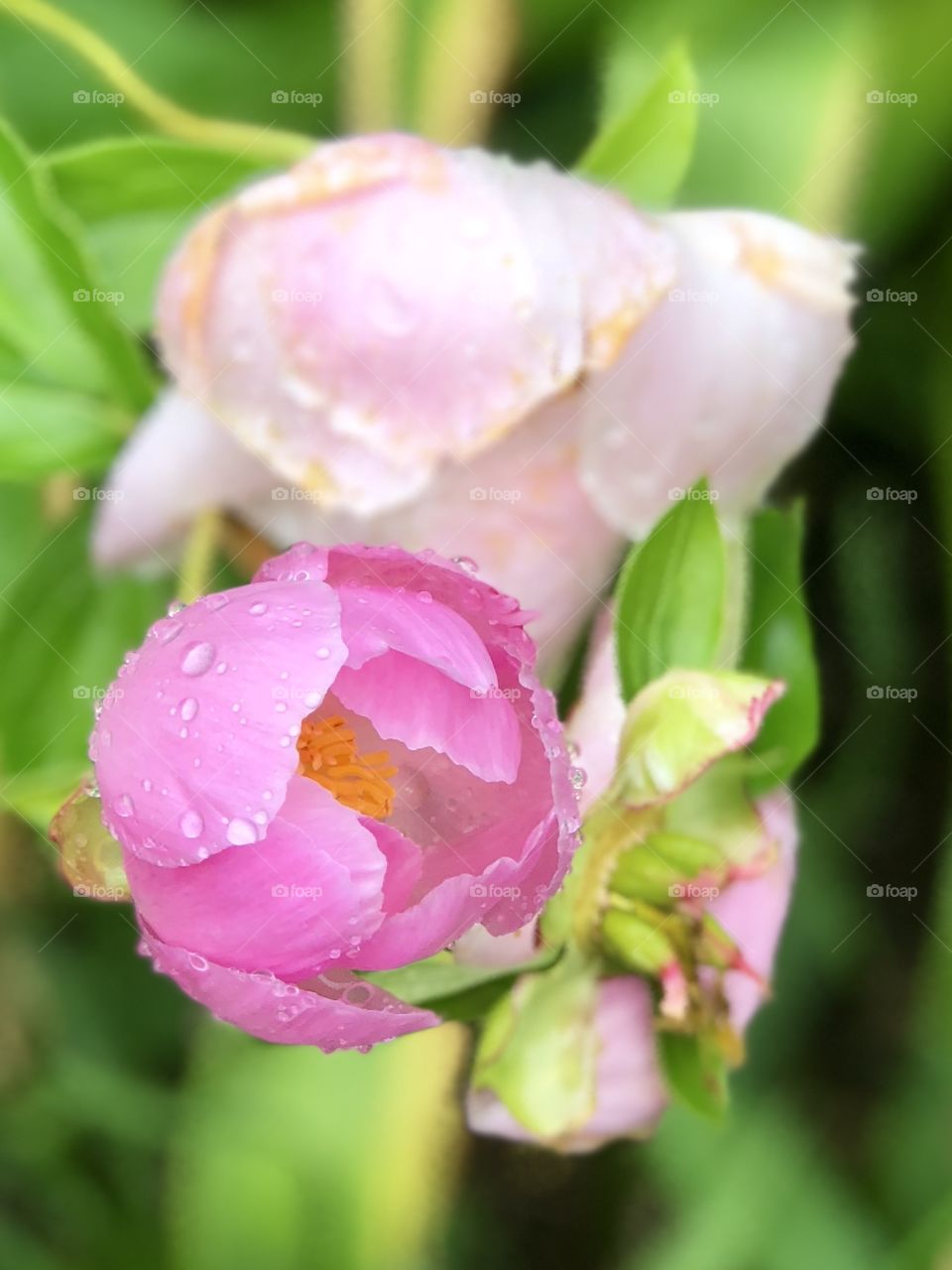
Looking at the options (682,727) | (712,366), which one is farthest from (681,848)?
(712,366)

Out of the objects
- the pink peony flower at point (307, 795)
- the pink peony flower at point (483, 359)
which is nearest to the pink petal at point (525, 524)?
the pink peony flower at point (483, 359)

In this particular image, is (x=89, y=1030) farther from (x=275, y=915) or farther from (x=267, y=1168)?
(x=275, y=915)

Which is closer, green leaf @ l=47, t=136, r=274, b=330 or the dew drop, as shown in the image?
the dew drop

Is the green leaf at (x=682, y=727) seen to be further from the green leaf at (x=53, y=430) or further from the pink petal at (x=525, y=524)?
the green leaf at (x=53, y=430)

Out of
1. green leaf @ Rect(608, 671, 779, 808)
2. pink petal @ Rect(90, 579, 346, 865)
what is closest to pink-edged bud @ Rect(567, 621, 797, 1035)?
green leaf @ Rect(608, 671, 779, 808)

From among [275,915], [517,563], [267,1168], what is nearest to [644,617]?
[517,563]

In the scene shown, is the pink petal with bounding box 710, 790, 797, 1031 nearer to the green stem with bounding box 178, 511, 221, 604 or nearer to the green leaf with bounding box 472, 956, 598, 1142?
the green leaf with bounding box 472, 956, 598, 1142
